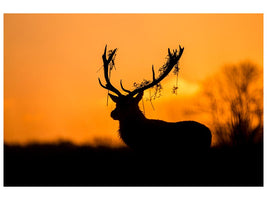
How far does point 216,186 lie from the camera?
10.8 metres

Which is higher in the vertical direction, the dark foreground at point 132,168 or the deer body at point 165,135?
the deer body at point 165,135

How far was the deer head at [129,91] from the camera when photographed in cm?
1155

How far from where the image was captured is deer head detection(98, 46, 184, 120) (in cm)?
1155

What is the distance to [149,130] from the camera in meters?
11.7

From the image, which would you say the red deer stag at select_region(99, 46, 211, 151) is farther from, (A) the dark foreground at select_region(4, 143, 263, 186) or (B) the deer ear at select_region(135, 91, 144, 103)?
(A) the dark foreground at select_region(4, 143, 263, 186)

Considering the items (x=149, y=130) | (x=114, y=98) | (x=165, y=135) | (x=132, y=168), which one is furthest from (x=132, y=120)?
(x=132, y=168)

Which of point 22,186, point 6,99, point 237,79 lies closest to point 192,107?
point 237,79

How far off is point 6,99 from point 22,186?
2.85 m

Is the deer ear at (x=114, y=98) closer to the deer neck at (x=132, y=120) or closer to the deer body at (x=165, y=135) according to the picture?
the deer neck at (x=132, y=120)

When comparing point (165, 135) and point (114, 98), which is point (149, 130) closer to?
point (165, 135)

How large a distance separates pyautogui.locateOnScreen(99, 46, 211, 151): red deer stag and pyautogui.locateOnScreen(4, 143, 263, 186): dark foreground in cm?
20

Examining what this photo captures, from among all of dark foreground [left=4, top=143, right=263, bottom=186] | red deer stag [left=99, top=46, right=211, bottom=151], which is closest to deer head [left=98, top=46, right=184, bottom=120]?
red deer stag [left=99, top=46, right=211, bottom=151]

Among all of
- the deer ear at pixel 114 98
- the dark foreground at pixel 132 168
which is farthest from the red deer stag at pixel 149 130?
the dark foreground at pixel 132 168

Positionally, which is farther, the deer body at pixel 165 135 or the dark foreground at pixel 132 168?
the deer body at pixel 165 135
